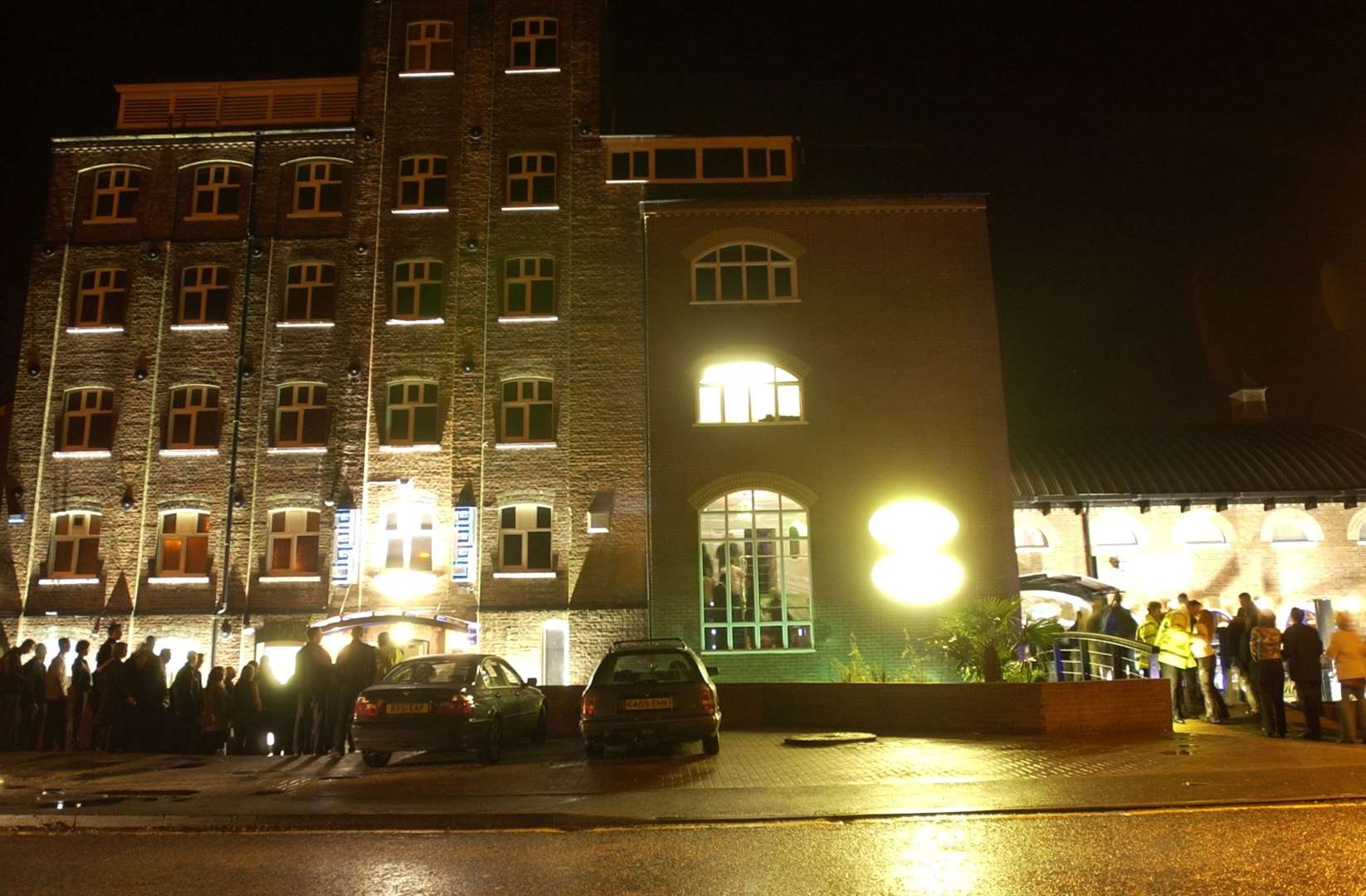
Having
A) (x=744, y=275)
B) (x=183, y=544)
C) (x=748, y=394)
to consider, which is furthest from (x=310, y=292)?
(x=748, y=394)

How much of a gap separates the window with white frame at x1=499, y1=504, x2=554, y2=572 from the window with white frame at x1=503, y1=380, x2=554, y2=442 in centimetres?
169

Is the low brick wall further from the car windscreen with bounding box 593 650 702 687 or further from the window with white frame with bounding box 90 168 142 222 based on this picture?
the window with white frame with bounding box 90 168 142 222

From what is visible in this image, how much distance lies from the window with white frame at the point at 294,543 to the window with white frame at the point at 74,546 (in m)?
4.17

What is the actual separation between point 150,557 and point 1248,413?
3312 centimetres

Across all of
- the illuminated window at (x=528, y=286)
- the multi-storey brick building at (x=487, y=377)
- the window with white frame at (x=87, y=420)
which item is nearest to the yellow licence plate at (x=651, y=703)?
the multi-storey brick building at (x=487, y=377)

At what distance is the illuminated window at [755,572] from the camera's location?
77.0 feet

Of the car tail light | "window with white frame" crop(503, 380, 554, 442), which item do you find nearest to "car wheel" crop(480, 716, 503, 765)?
the car tail light

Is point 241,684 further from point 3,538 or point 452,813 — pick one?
point 3,538

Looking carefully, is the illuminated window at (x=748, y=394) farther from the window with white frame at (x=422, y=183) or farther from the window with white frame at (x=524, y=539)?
the window with white frame at (x=422, y=183)

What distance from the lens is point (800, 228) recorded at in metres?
25.4

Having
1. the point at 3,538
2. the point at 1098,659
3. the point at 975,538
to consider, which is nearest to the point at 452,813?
the point at 1098,659

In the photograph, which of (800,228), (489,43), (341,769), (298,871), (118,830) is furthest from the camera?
(489,43)

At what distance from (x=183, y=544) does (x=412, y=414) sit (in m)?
6.17

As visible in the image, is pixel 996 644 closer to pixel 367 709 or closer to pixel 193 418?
pixel 367 709
